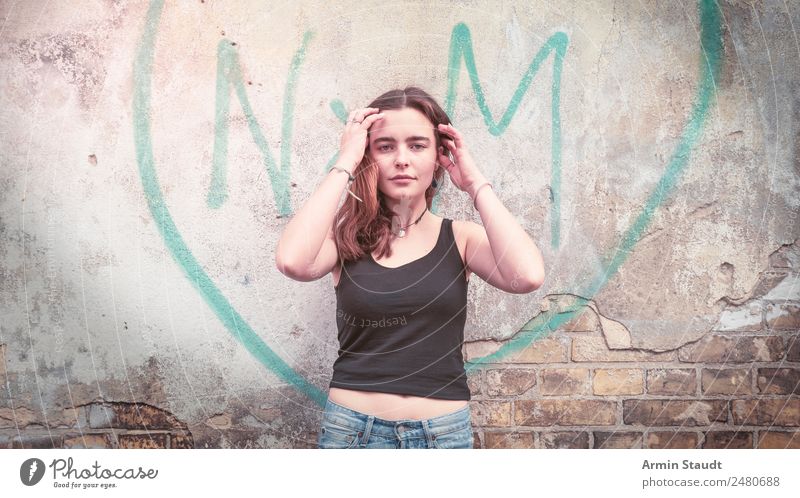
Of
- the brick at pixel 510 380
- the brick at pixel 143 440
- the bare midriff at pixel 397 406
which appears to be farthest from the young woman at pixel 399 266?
the brick at pixel 143 440

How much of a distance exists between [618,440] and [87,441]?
1.59 meters

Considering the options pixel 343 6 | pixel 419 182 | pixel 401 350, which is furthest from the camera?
pixel 343 6

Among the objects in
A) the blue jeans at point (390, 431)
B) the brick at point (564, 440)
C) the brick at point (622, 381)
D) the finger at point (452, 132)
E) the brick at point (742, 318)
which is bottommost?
the brick at point (564, 440)

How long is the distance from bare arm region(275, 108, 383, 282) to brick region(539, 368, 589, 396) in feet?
2.78

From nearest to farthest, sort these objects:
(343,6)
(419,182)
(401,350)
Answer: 1. (401,350)
2. (419,182)
3. (343,6)

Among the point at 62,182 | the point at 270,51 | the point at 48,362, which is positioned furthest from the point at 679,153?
the point at 48,362

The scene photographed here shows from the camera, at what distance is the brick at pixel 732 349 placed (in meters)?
2.19

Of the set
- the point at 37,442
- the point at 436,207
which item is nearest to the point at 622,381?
the point at 436,207

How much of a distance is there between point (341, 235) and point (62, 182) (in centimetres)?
98

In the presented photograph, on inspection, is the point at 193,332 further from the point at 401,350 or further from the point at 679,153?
the point at 679,153

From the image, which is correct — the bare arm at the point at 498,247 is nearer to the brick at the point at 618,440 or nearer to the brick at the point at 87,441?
the brick at the point at 618,440

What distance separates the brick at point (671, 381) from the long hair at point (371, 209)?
0.99 meters

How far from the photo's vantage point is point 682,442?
221 centimetres

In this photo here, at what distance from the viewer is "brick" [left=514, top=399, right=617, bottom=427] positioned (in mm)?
2209
